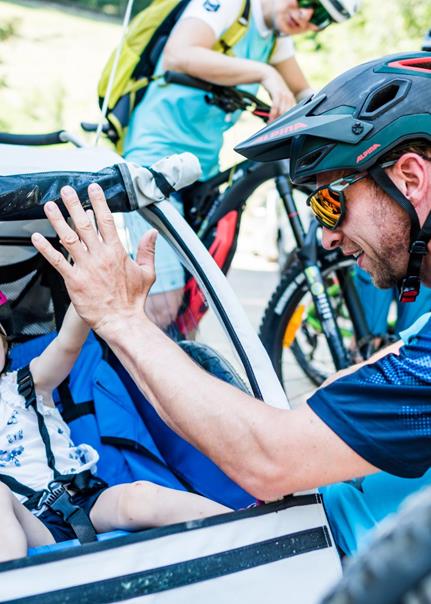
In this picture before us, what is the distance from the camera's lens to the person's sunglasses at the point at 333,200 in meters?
1.56

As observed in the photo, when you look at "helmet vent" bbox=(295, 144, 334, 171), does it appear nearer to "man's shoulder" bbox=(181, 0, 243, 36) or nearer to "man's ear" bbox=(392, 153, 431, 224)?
"man's ear" bbox=(392, 153, 431, 224)

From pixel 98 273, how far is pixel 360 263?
55 centimetres

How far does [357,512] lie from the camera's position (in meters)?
1.58

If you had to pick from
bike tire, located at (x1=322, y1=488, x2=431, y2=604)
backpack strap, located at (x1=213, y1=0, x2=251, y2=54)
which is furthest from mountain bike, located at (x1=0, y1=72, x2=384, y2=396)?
bike tire, located at (x1=322, y1=488, x2=431, y2=604)

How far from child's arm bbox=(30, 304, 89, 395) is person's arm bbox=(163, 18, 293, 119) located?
129 centimetres

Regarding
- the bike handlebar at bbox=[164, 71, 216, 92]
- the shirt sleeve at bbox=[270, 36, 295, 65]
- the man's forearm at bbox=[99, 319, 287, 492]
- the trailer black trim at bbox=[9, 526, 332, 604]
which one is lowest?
the trailer black trim at bbox=[9, 526, 332, 604]

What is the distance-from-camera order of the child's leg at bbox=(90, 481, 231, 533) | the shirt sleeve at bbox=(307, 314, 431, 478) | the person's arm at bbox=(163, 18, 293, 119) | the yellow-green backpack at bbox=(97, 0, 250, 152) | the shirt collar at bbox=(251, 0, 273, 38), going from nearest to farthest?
the shirt sleeve at bbox=(307, 314, 431, 478)
the child's leg at bbox=(90, 481, 231, 533)
the person's arm at bbox=(163, 18, 293, 119)
the shirt collar at bbox=(251, 0, 273, 38)
the yellow-green backpack at bbox=(97, 0, 250, 152)

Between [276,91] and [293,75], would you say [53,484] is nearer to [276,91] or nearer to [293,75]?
[276,91]

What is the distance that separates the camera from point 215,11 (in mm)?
2977

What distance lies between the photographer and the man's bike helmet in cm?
149

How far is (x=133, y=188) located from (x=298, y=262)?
1.54m

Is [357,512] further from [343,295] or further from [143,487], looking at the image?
[343,295]

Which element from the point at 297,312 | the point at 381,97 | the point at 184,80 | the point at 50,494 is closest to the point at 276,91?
the point at 184,80

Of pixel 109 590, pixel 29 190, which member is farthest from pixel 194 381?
pixel 29 190
